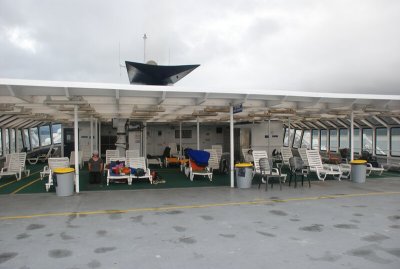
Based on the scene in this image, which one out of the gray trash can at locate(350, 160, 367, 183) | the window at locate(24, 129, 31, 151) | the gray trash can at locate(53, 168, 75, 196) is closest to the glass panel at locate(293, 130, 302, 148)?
the gray trash can at locate(350, 160, 367, 183)

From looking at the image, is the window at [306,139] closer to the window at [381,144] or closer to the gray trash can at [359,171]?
the window at [381,144]

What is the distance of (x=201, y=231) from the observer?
504cm

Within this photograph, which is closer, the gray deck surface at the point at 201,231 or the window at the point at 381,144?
the gray deck surface at the point at 201,231

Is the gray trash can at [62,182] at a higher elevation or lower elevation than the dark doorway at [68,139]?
lower

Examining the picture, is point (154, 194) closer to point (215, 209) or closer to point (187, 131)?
point (215, 209)

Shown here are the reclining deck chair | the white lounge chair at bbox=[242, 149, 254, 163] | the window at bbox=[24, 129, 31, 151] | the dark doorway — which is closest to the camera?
the reclining deck chair

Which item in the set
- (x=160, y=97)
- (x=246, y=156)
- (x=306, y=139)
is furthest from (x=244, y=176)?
(x=306, y=139)

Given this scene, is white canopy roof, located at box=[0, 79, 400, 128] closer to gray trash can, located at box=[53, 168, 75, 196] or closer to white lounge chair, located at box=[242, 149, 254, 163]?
gray trash can, located at box=[53, 168, 75, 196]

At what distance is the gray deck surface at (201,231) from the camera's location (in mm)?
3885

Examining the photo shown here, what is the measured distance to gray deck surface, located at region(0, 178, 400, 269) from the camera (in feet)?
12.7

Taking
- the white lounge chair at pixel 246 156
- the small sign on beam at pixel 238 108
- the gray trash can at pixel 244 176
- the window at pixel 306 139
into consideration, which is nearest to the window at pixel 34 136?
the white lounge chair at pixel 246 156

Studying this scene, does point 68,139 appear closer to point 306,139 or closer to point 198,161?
point 198,161

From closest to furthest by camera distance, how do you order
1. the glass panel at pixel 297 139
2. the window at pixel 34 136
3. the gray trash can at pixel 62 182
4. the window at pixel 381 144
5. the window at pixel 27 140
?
the gray trash can at pixel 62 182 < the window at pixel 381 144 < the window at pixel 27 140 < the window at pixel 34 136 < the glass panel at pixel 297 139

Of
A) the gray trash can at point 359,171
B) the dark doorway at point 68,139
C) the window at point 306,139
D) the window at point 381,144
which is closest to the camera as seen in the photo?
the gray trash can at point 359,171
